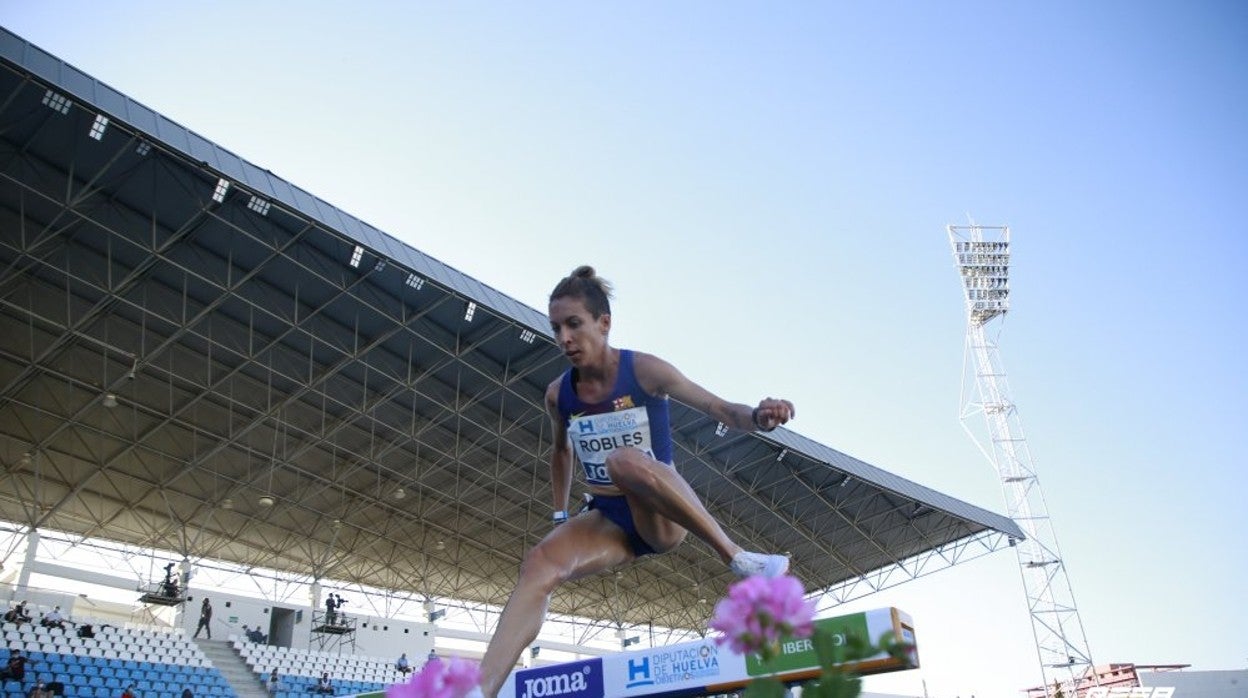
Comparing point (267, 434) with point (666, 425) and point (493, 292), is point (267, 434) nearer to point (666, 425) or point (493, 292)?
point (493, 292)

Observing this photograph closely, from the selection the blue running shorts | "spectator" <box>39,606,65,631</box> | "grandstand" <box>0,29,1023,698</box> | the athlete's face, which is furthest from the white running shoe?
"spectator" <box>39,606,65,631</box>

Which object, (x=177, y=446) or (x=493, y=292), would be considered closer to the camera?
(x=493, y=292)

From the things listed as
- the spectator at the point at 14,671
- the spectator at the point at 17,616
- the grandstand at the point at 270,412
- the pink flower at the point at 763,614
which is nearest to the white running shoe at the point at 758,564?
the pink flower at the point at 763,614

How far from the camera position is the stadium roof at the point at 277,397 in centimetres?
1467

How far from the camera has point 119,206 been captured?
15125mm

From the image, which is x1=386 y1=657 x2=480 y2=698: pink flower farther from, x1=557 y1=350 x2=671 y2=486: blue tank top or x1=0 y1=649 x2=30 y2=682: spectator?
x1=0 y1=649 x2=30 y2=682: spectator

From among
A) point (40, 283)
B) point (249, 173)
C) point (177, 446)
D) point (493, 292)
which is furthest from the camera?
point (177, 446)

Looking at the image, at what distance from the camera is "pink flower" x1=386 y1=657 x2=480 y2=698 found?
1.21 meters

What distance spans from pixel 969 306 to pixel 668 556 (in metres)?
15.3

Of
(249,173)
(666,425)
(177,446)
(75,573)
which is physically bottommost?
(666,425)

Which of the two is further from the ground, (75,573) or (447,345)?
(447,345)

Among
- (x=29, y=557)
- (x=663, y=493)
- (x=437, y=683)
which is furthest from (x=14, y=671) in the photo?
(x=437, y=683)

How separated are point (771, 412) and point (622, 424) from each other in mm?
826

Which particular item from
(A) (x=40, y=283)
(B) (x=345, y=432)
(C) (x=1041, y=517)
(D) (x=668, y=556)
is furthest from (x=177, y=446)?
(C) (x=1041, y=517)
